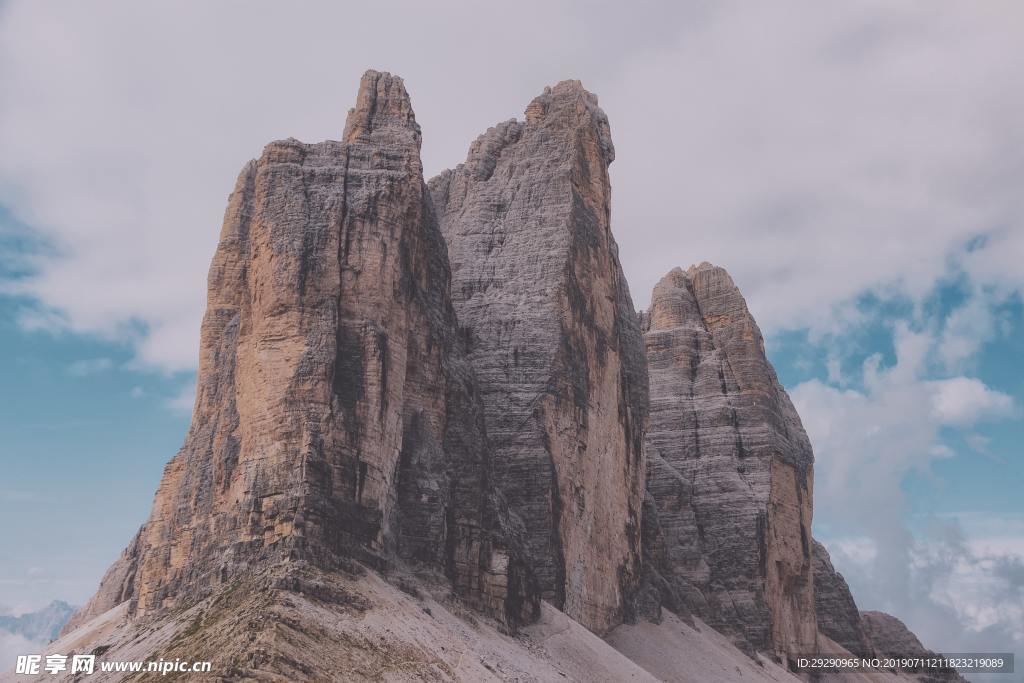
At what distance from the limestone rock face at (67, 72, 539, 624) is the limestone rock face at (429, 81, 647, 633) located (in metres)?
7.11

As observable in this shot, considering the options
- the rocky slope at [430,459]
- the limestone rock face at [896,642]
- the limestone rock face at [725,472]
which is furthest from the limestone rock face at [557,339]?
the limestone rock face at [896,642]

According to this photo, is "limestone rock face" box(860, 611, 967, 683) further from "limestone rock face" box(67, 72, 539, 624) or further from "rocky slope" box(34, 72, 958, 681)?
"limestone rock face" box(67, 72, 539, 624)

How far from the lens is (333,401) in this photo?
49.0 metres

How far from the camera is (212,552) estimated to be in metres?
47.8

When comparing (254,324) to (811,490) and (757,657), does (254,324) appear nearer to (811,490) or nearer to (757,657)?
(757,657)

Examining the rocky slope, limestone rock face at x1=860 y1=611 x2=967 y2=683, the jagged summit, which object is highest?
the jagged summit

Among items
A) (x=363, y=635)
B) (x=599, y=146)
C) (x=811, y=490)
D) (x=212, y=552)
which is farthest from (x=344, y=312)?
(x=811, y=490)

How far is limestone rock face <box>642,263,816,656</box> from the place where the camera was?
3649 inches

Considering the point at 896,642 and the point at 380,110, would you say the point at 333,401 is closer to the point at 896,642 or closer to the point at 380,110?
the point at 380,110

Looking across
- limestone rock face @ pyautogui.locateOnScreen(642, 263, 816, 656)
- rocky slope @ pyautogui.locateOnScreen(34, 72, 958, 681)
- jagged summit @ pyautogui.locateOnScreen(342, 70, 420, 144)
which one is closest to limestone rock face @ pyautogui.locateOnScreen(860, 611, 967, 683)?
limestone rock face @ pyautogui.locateOnScreen(642, 263, 816, 656)

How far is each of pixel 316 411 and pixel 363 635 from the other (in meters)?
10.6

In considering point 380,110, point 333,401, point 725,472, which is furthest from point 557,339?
point 725,472

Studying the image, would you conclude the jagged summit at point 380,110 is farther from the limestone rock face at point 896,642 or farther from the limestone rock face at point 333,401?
the limestone rock face at point 896,642

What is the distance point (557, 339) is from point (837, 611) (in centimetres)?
5803
